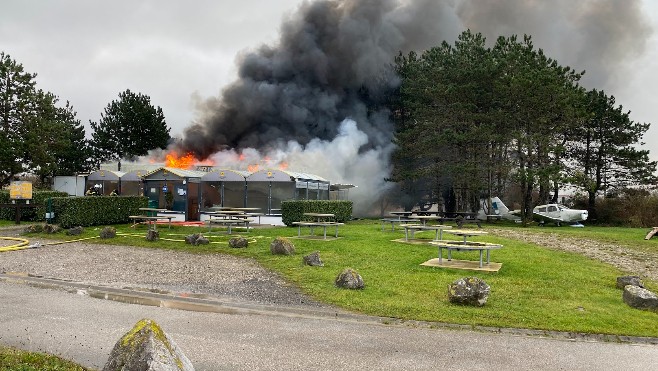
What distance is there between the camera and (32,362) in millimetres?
4574

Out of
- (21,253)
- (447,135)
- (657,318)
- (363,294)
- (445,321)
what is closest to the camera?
(445,321)

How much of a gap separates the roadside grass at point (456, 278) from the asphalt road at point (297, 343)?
2.66ft

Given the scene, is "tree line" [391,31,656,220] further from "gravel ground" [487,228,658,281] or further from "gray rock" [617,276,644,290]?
"gray rock" [617,276,644,290]

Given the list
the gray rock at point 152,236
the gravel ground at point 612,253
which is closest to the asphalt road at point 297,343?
the gravel ground at point 612,253

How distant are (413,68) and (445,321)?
109 feet

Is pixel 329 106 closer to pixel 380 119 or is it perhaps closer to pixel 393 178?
pixel 380 119

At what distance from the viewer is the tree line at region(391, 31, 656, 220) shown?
28.7m

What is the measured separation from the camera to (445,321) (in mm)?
7023

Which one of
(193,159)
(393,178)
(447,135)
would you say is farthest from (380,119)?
(193,159)

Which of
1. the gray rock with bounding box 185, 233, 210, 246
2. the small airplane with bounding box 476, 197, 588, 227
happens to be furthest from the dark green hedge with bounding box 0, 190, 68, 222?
the small airplane with bounding box 476, 197, 588, 227

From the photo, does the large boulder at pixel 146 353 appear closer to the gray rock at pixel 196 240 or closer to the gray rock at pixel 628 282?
the gray rock at pixel 628 282

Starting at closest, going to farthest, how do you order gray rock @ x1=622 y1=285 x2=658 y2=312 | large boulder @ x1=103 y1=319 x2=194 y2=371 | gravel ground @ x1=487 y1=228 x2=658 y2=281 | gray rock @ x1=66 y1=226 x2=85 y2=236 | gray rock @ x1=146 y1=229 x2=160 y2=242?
1. large boulder @ x1=103 y1=319 x2=194 y2=371
2. gray rock @ x1=622 y1=285 x2=658 y2=312
3. gravel ground @ x1=487 y1=228 x2=658 y2=281
4. gray rock @ x1=146 y1=229 x2=160 y2=242
5. gray rock @ x1=66 y1=226 x2=85 y2=236

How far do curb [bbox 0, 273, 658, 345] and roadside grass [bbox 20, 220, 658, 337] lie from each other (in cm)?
20

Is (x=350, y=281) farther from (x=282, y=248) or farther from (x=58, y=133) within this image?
(x=58, y=133)
